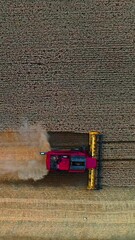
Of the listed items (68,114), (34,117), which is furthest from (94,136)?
(34,117)

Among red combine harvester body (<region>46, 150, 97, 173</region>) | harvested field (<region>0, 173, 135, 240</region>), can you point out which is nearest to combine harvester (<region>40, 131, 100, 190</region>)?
red combine harvester body (<region>46, 150, 97, 173</region>)

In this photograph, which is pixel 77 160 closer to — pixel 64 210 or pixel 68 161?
pixel 68 161

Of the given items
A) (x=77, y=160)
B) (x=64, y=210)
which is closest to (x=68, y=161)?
(x=77, y=160)

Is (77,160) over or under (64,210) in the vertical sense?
over

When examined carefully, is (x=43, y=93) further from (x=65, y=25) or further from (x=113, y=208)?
(x=113, y=208)

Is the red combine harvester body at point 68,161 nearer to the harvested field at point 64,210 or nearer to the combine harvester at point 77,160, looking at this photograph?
the combine harvester at point 77,160

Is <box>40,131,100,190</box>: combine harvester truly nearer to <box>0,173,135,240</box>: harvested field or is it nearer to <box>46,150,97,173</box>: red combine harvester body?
<box>46,150,97,173</box>: red combine harvester body

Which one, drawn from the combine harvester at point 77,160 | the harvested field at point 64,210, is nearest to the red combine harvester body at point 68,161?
the combine harvester at point 77,160
